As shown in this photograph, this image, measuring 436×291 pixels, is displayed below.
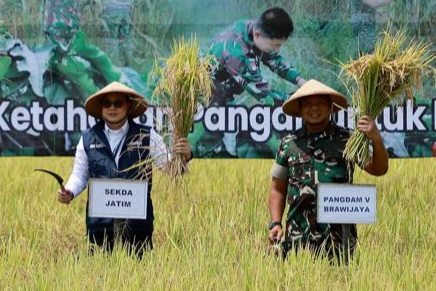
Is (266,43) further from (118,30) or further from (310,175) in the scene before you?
(310,175)

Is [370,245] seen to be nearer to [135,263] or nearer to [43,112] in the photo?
[135,263]

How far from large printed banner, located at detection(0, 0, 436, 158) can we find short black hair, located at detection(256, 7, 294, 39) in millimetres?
39

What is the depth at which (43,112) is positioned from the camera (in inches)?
223

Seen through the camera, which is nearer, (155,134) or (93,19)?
(155,134)

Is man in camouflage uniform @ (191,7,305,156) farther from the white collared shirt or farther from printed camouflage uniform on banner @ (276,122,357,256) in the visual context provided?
printed camouflage uniform on banner @ (276,122,357,256)

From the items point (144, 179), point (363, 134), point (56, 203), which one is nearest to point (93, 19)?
point (56, 203)

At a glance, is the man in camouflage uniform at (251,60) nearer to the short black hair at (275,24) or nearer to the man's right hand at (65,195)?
the short black hair at (275,24)

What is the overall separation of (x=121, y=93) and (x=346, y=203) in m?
1.08

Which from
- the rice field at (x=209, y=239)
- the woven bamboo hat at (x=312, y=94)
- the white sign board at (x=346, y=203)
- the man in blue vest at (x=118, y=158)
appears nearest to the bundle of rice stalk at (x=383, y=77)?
the woven bamboo hat at (x=312, y=94)

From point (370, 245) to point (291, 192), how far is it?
1.80ft

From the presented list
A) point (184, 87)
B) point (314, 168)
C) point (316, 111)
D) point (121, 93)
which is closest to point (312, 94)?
point (316, 111)

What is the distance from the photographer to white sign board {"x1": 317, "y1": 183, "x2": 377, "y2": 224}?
11.8ft

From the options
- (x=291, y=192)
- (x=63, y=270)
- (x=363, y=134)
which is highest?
(x=363, y=134)

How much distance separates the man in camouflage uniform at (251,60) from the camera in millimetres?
5547
